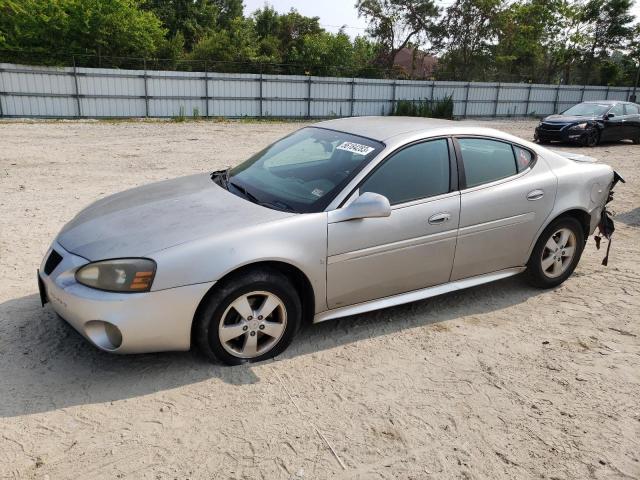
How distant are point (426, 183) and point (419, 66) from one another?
43.7 m

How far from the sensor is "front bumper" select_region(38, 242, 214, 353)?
316 centimetres

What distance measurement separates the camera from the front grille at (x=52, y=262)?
3.52 metres

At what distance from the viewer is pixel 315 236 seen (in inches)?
142

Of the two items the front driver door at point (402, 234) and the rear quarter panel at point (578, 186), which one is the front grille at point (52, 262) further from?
the rear quarter panel at point (578, 186)

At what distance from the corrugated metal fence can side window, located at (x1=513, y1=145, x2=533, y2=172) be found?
19883 millimetres

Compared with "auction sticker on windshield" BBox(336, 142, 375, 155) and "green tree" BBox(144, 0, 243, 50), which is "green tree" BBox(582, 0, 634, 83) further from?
"auction sticker on windshield" BBox(336, 142, 375, 155)

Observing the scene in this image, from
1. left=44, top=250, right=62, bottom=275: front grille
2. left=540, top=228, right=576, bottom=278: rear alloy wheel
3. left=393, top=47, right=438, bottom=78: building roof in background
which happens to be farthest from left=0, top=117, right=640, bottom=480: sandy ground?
left=393, top=47, right=438, bottom=78: building roof in background

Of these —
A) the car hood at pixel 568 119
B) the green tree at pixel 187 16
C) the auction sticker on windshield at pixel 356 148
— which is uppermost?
the green tree at pixel 187 16

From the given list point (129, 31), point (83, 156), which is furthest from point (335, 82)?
point (83, 156)

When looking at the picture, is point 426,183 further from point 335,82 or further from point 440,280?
point 335,82

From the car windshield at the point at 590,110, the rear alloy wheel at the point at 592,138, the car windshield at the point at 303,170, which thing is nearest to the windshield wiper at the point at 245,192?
the car windshield at the point at 303,170

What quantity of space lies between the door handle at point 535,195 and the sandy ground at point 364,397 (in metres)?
0.92

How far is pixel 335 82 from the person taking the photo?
25.5 meters

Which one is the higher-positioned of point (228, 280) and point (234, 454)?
point (228, 280)
